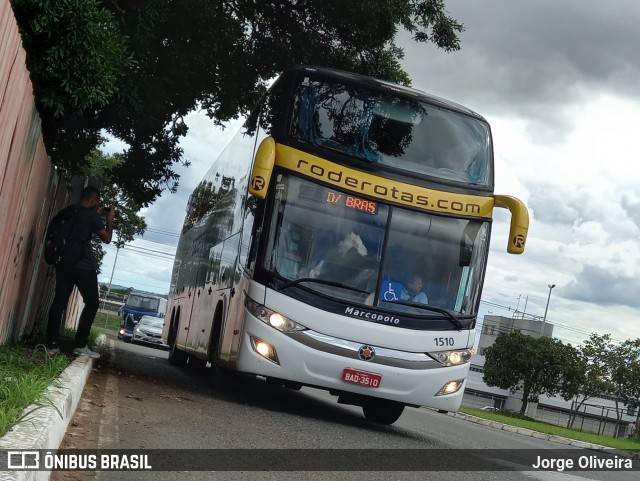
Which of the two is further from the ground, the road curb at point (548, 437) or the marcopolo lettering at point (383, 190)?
the marcopolo lettering at point (383, 190)

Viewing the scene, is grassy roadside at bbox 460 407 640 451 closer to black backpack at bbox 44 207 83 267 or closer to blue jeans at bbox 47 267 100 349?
blue jeans at bbox 47 267 100 349

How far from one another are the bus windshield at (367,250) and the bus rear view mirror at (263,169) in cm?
37

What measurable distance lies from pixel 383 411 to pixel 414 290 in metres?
2.02

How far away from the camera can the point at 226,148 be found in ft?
49.9

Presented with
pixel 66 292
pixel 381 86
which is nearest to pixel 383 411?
pixel 381 86

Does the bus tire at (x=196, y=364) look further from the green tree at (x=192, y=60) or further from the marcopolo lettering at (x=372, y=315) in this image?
the marcopolo lettering at (x=372, y=315)

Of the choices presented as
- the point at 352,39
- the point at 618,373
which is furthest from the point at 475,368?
the point at 352,39

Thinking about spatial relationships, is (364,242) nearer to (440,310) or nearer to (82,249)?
(440,310)

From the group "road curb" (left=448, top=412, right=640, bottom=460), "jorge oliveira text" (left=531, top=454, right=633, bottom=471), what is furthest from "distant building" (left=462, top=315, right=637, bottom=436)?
"jorge oliveira text" (left=531, top=454, right=633, bottom=471)

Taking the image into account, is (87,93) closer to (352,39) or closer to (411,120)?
(411,120)

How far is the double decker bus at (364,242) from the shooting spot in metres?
9.70

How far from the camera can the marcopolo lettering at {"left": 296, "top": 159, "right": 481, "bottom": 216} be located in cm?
997

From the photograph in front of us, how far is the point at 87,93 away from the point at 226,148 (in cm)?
570

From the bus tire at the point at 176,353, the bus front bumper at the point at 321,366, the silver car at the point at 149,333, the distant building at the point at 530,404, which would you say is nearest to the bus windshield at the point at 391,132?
the bus front bumper at the point at 321,366
